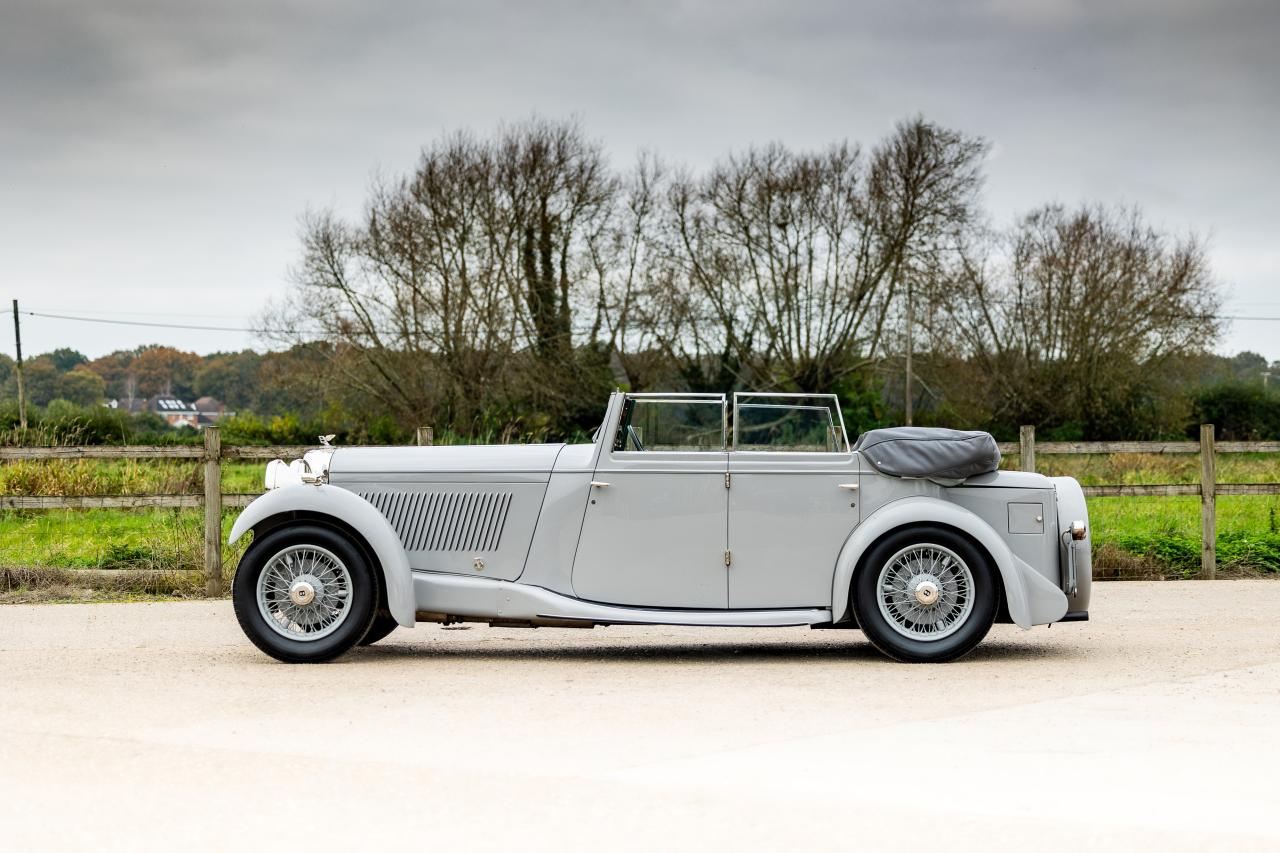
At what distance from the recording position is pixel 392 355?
34.4 meters

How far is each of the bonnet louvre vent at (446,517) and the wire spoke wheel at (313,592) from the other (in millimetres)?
474

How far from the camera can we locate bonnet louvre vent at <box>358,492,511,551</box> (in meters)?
8.11

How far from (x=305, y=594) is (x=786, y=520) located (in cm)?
288

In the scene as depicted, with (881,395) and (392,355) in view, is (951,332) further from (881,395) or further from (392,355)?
(392,355)

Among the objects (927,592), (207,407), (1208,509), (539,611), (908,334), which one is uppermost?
(908,334)

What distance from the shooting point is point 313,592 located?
7.85 metres

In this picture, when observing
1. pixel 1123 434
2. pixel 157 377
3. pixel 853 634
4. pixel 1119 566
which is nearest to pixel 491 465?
pixel 853 634

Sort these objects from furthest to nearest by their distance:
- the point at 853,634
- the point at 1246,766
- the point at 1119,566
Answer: the point at 1119,566, the point at 853,634, the point at 1246,766

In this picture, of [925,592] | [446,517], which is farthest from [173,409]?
[925,592]

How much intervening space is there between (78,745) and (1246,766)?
185 inches

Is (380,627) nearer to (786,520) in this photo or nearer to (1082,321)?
(786,520)

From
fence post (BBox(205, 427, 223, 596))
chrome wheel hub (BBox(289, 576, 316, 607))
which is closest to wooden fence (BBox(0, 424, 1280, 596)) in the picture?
fence post (BBox(205, 427, 223, 596))

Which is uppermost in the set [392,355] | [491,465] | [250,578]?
[392,355]

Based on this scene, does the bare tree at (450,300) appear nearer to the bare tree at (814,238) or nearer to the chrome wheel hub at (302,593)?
the bare tree at (814,238)
